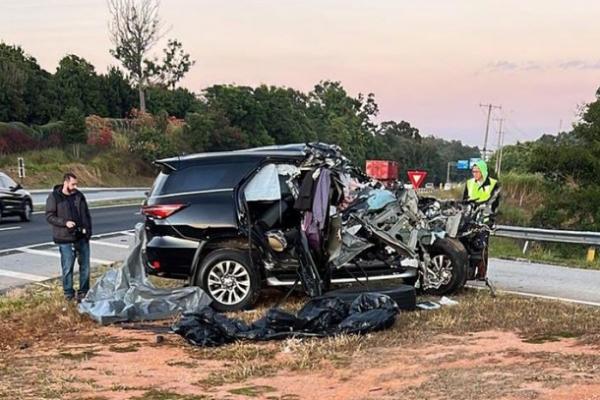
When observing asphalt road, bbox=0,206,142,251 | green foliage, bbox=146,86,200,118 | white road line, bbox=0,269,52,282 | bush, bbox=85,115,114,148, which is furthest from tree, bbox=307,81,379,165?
white road line, bbox=0,269,52,282

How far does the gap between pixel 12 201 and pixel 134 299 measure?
50.5 feet

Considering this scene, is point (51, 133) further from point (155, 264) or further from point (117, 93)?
point (155, 264)

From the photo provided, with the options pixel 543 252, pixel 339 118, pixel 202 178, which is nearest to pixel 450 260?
pixel 202 178

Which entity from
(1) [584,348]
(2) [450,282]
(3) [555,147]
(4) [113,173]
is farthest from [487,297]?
(4) [113,173]

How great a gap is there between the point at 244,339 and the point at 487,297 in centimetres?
378

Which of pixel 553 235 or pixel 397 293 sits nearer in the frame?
pixel 397 293

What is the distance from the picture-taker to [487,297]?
9781mm

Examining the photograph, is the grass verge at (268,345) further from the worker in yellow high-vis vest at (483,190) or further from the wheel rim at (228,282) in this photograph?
the worker in yellow high-vis vest at (483,190)

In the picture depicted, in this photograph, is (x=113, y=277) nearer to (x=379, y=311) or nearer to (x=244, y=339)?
(x=244, y=339)

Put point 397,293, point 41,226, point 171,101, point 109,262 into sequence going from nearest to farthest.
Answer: point 397,293 → point 109,262 → point 41,226 → point 171,101

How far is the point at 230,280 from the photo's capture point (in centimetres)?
924

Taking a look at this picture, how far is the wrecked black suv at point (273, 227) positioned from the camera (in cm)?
906

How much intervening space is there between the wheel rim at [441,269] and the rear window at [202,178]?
8.83 ft

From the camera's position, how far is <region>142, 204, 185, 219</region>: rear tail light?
936 cm
